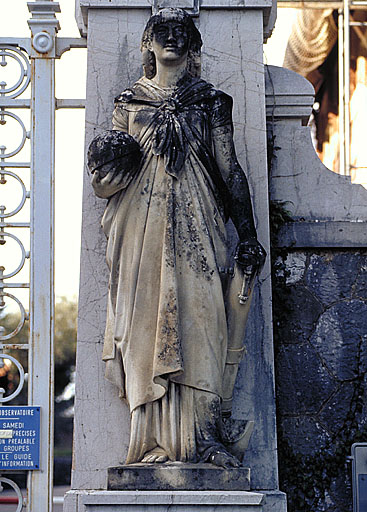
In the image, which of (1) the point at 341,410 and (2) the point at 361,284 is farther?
(2) the point at 361,284

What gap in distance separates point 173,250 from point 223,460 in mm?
1177

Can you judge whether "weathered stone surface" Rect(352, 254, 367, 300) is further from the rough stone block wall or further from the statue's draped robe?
the statue's draped robe

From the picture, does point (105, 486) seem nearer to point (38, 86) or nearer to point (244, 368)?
point (244, 368)

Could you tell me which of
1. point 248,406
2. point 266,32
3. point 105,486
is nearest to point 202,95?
point 266,32

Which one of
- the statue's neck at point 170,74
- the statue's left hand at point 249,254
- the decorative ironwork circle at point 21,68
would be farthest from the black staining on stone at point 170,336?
the decorative ironwork circle at point 21,68

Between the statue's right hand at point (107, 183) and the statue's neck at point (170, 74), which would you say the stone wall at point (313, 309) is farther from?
the statue's right hand at point (107, 183)

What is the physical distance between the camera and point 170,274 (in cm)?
577

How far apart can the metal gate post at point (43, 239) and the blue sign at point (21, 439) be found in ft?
0.16

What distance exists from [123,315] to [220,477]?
1060 millimetres

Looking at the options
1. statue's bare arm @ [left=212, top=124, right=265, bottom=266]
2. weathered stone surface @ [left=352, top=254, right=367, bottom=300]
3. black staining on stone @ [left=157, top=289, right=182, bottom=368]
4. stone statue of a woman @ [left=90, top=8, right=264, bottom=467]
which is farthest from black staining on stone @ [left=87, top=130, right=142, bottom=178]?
weathered stone surface @ [left=352, top=254, right=367, bottom=300]

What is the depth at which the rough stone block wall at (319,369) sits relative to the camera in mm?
6723

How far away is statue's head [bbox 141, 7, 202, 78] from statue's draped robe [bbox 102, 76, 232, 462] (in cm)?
19

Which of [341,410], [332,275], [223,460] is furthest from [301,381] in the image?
[223,460]

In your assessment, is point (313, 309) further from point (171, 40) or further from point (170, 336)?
point (171, 40)
